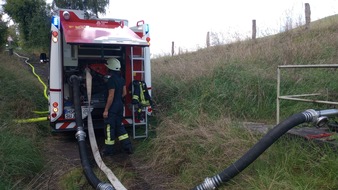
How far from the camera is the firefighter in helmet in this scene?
5.32 m

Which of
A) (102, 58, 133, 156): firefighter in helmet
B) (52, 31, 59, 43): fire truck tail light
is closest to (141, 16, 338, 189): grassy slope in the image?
(102, 58, 133, 156): firefighter in helmet

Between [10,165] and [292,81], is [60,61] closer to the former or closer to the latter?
[10,165]

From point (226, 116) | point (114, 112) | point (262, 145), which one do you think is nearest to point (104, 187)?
point (262, 145)

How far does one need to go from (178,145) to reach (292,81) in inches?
116

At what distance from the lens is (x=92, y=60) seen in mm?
6355

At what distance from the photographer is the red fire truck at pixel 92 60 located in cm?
551

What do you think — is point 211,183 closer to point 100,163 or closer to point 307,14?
point 100,163

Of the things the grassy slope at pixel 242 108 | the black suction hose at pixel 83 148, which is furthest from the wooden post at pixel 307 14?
the black suction hose at pixel 83 148

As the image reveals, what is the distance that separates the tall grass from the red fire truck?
68cm

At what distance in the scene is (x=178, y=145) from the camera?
4.64 m

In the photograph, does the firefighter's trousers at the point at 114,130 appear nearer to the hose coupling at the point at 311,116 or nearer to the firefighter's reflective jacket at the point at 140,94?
the firefighter's reflective jacket at the point at 140,94

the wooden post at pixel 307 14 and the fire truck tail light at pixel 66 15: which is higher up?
the wooden post at pixel 307 14

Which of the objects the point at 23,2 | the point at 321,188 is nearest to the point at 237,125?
the point at 321,188

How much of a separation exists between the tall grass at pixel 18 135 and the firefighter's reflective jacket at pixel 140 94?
1903mm
